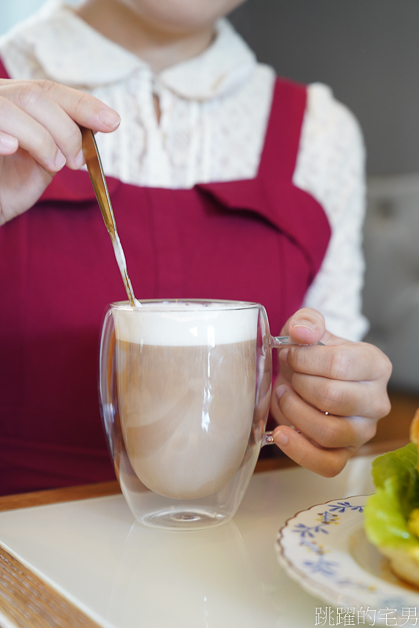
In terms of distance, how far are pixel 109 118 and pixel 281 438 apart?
29cm

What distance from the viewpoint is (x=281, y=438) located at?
0.45m

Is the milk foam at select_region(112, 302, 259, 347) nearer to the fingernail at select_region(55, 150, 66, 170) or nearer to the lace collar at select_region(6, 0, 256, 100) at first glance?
the fingernail at select_region(55, 150, 66, 170)

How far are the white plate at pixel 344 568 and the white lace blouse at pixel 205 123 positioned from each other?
0.60 m

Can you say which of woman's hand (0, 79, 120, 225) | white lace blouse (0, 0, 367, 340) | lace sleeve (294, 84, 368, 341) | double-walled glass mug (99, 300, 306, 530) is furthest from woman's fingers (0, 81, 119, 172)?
lace sleeve (294, 84, 368, 341)

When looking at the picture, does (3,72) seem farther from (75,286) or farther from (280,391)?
(280,391)

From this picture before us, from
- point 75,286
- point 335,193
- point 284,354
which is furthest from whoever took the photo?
point 335,193

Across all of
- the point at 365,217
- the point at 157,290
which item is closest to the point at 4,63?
the point at 157,290

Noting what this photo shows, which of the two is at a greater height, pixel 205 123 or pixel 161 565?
pixel 205 123

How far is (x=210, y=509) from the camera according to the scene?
0.43m

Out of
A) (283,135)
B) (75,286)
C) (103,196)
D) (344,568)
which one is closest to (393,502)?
(344,568)

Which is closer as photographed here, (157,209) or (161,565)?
(161,565)

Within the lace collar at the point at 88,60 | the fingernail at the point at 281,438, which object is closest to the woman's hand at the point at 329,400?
the fingernail at the point at 281,438

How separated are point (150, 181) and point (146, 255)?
0.18 meters

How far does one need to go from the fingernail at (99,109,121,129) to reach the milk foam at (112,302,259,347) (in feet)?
0.52
